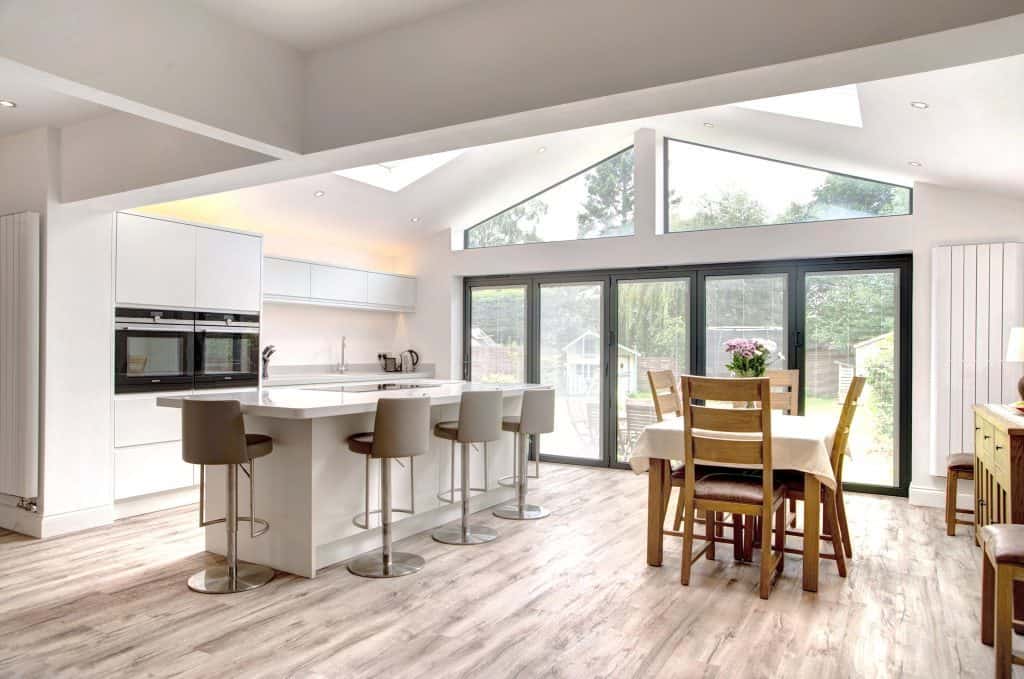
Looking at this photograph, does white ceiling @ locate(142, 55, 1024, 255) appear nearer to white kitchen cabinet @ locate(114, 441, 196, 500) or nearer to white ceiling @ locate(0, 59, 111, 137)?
white ceiling @ locate(0, 59, 111, 137)

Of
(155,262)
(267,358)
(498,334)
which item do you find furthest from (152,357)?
(498,334)

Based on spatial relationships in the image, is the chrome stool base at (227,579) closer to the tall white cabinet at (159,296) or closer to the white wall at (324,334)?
the tall white cabinet at (159,296)

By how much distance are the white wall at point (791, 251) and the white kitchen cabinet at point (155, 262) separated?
2.95m

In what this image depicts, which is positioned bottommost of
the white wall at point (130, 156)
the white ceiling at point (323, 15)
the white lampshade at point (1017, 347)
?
the white lampshade at point (1017, 347)

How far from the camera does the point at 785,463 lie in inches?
132

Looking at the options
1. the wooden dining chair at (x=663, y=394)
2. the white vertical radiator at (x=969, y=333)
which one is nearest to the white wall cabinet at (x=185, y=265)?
the wooden dining chair at (x=663, y=394)

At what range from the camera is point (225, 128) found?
2754mm

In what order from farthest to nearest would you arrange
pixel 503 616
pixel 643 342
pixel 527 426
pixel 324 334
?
pixel 324 334, pixel 643 342, pixel 527 426, pixel 503 616

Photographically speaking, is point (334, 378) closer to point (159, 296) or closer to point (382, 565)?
point (159, 296)

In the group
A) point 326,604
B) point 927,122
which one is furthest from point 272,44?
point 927,122

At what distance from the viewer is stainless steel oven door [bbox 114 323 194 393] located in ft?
15.2

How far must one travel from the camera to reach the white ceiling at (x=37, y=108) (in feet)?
11.8

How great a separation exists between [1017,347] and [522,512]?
340 centimetres

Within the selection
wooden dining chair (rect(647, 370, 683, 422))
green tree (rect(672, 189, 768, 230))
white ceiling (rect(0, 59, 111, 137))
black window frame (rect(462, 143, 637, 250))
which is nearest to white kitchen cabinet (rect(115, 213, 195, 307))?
white ceiling (rect(0, 59, 111, 137))
